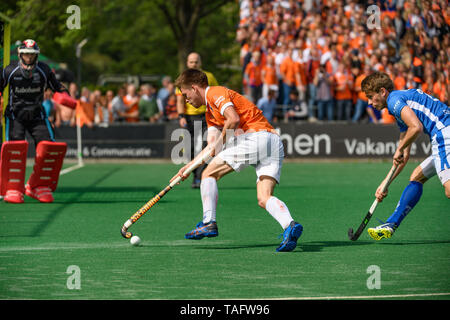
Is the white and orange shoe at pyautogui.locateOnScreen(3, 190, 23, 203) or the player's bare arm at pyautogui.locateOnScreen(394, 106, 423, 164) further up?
the white and orange shoe at pyautogui.locateOnScreen(3, 190, 23, 203)

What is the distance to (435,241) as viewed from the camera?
28.3ft

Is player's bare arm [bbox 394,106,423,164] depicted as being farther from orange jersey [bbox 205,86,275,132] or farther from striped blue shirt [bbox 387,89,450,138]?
orange jersey [bbox 205,86,275,132]

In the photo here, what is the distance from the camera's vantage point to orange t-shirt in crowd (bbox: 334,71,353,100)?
21.5 m

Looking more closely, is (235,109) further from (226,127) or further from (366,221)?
(366,221)

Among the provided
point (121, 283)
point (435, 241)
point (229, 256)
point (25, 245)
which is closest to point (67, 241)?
point (25, 245)

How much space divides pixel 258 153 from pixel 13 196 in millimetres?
5498

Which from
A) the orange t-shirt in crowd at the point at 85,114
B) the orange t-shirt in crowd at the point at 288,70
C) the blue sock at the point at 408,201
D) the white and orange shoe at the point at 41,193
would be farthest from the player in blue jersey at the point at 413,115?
the orange t-shirt in crowd at the point at 85,114

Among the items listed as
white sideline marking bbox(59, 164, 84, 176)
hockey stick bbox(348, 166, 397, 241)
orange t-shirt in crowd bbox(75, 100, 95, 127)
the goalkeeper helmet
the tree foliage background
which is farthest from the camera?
the tree foliage background

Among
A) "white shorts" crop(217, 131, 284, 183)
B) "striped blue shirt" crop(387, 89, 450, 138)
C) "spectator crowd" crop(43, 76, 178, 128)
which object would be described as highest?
"spectator crowd" crop(43, 76, 178, 128)

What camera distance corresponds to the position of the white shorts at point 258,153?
8.08m

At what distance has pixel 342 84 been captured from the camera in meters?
21.6

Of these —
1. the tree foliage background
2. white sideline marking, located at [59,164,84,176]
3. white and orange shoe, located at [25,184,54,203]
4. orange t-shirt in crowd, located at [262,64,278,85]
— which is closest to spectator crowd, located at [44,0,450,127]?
orange t-shirt in crowd, located at [262,64,278,85]

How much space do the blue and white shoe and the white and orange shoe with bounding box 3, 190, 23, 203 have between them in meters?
5.68
